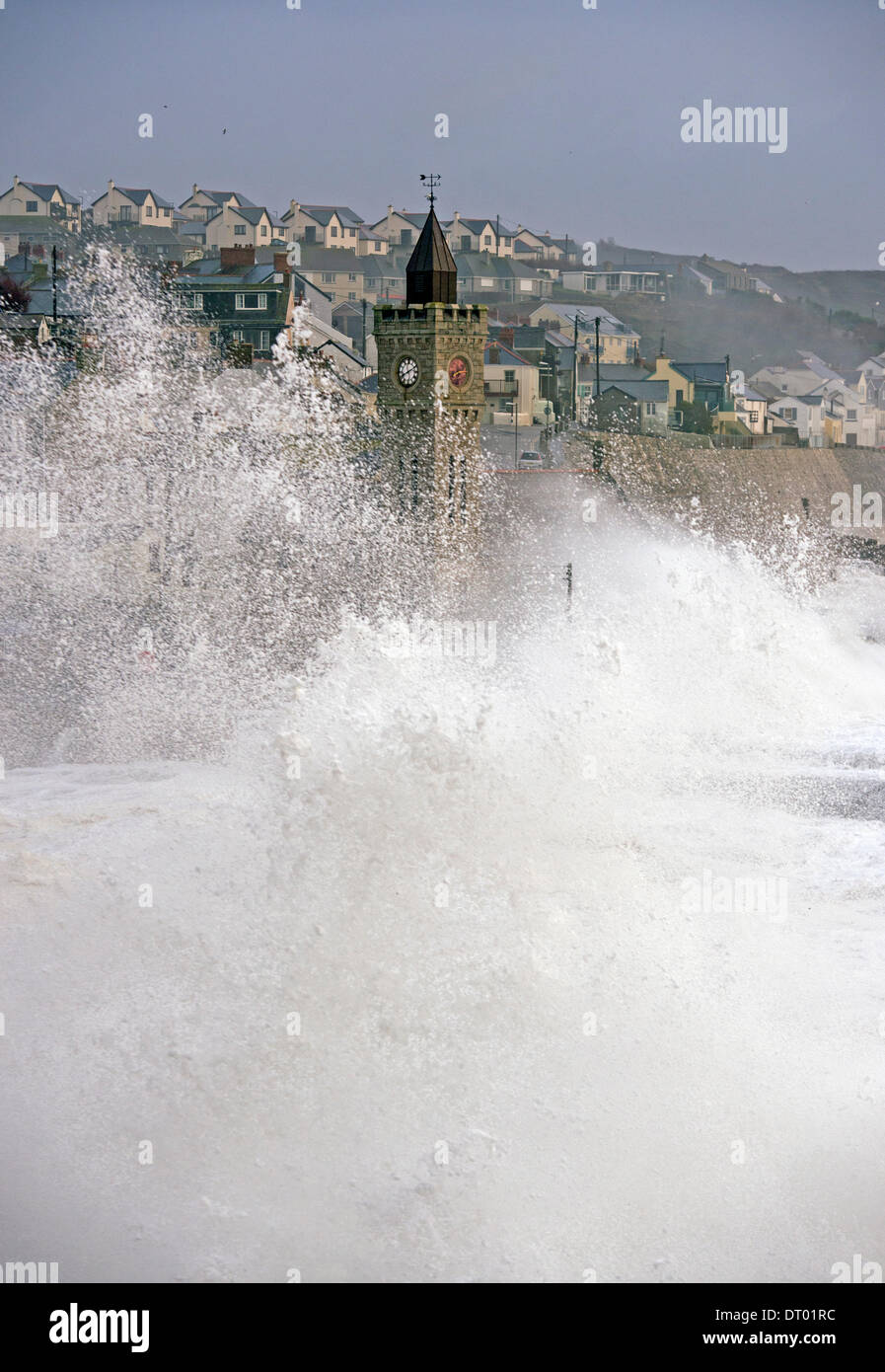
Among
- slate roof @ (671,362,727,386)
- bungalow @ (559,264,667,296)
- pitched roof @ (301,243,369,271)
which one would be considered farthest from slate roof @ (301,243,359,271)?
slate roof @ (671,362,727,386)

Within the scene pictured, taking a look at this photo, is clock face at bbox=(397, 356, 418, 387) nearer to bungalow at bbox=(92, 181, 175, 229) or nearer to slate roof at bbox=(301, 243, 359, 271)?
slate roof at bbox=(301, 243, 359, 271)

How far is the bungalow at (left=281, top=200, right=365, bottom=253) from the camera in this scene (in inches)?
4417

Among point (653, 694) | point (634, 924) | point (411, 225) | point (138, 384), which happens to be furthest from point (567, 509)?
point (411, 225)

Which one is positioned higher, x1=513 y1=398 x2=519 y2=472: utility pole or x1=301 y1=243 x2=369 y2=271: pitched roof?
x1=301 y1=243 x2=369 y2=271: pitched roof

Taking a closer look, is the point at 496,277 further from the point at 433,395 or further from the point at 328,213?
the point at 433,395

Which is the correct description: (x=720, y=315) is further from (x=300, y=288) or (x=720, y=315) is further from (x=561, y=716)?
(x=561, y=716)

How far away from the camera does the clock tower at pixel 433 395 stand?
46.1 m

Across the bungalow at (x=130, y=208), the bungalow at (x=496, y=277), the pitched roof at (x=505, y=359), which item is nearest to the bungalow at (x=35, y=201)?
the bungalow at (x=130, y=208)

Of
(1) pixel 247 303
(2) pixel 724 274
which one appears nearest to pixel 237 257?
(1) pixel 247 303

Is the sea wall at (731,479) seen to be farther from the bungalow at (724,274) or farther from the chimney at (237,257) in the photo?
the bungalow at (724,274)

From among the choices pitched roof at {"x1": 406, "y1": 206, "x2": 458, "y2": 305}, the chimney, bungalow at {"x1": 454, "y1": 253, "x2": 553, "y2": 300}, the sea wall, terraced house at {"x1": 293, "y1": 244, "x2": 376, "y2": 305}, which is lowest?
the sea wall

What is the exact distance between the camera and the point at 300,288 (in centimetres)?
6481

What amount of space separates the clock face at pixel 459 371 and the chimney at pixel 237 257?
21.4 metres

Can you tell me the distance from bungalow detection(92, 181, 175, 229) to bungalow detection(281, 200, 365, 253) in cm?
1053
